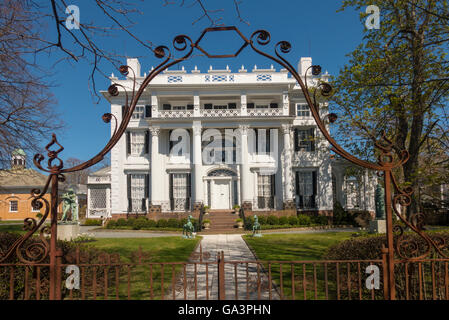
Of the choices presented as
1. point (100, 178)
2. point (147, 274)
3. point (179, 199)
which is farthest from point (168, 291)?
point (100, 178)

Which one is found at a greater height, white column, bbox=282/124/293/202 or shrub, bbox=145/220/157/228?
white column, bbox=282/124/293/202

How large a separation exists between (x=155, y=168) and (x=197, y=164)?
3371mm

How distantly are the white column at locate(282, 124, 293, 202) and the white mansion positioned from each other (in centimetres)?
8

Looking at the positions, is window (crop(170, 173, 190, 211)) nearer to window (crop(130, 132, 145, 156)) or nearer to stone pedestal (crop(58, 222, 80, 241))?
window (crop(130, 132, 145, 156))

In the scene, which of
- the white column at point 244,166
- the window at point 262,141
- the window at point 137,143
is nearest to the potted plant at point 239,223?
the white column at point 244,166

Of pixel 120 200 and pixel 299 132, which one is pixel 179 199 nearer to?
pixel 120 200

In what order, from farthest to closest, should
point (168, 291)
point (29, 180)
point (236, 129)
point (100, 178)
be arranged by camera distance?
point (29, 180)
point (100, 178)
point (236, 129)
point (168, 291)

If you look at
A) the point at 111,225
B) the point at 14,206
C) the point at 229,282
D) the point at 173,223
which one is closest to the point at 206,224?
the point at 173,223

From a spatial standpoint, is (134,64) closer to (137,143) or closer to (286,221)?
(137,143)

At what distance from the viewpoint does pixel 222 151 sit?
26.6 m

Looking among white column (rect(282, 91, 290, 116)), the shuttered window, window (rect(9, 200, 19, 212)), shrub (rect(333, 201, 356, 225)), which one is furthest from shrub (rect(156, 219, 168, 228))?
window (rect(9, 200, 19, 212))

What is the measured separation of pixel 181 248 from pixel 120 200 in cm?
1445

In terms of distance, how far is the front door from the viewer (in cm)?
2639
